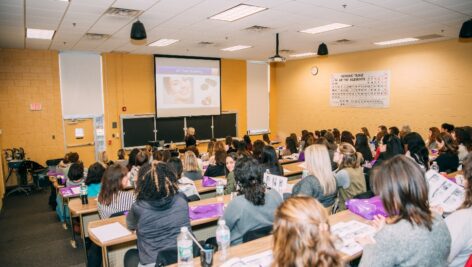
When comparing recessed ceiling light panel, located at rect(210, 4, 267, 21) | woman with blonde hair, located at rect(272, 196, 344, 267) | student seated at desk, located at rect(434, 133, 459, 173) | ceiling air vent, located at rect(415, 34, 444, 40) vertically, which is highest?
ceiling air vent, located at rect(415, 34, 444, 40)

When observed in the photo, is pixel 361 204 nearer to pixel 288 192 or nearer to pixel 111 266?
pixel 288 192

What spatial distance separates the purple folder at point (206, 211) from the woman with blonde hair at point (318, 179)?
0.80 m

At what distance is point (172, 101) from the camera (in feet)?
32.5

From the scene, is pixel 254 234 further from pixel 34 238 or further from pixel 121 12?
pixel 34 238

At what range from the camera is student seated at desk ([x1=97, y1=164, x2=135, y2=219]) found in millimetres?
3318

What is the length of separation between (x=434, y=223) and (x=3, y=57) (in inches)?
361

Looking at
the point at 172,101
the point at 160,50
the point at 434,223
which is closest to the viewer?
the point at 434,223

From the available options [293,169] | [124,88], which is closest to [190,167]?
[293,169]

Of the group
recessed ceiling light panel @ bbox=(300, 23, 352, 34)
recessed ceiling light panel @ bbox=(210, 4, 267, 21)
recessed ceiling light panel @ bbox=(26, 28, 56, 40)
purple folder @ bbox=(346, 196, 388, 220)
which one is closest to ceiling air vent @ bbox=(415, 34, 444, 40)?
recessed ceiling light panel @ bbox=(300, 23, 352, 34)

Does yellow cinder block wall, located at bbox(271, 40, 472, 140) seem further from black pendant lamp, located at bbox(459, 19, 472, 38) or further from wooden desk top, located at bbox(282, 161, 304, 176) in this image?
wooden desk top, located at bbox(282, 161, 304, 176)

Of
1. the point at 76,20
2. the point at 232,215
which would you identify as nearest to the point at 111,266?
the point at 232,215

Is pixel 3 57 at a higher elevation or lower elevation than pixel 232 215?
higher

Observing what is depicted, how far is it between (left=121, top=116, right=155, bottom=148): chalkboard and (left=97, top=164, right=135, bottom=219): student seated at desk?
622 centimetres

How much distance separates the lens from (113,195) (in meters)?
3.36
